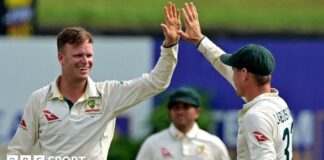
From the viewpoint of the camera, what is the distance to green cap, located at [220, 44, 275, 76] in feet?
23.4

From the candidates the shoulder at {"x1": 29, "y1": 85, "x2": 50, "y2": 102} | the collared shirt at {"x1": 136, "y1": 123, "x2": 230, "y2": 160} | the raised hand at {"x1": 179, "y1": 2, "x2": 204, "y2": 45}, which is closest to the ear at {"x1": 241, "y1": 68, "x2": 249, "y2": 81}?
the raised hand at {"x1": 179, "y1": 2, "x2": 204, "y2": 45}

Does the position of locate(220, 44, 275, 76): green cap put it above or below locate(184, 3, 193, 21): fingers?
below

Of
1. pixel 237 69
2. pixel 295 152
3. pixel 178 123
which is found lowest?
pixel 295 152

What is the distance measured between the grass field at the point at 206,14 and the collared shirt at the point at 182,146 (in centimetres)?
551

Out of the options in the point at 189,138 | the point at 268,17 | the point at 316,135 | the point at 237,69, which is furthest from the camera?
the point at 268,17

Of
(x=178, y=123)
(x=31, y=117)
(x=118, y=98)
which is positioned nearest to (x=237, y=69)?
(x=118, y=98)

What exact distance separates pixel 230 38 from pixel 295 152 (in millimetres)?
1732

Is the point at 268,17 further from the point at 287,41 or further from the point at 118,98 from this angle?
the point at 118,98

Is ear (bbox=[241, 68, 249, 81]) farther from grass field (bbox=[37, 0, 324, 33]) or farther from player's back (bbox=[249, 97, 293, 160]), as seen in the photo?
grass field (bbox=[37, 0, 324, 33])

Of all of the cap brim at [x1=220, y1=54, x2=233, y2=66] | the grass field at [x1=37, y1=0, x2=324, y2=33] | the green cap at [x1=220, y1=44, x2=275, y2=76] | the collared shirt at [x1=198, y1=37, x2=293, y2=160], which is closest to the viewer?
the collared shirt at [x1=198, y1=37, x2=293, y2=160]

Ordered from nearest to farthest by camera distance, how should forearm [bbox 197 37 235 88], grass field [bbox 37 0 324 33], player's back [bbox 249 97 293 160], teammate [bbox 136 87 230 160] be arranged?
player's back [bbox 249 97 293 160], forearm [bbox 197 37 235 88], teammate [bbox 136 87 230 160], grass field [bbox 37 0 324 33]

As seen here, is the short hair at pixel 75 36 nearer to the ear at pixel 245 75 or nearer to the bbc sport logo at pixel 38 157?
the bbc sport logo at pixel 38 157

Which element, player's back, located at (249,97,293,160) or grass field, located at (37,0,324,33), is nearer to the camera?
player's back, located at (249,97,293,160)

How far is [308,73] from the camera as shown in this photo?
50.3 ft
